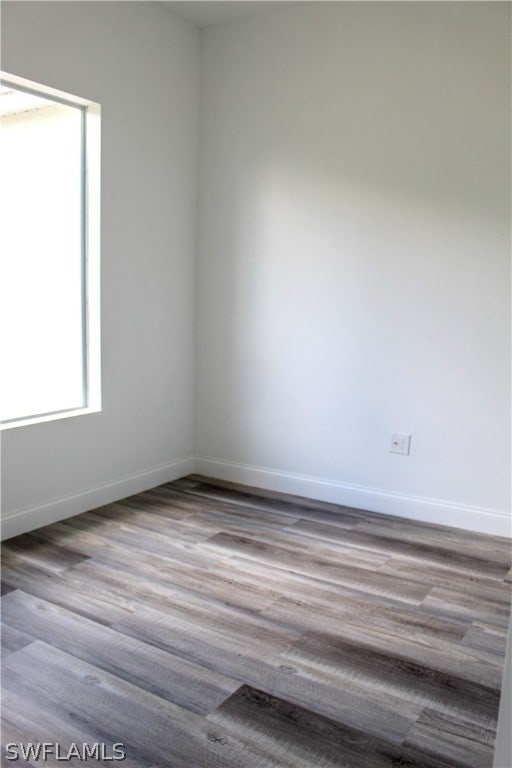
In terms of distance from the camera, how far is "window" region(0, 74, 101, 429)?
3.31 meters

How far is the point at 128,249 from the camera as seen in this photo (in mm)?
3803

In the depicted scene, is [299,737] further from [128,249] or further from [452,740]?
[128,249]

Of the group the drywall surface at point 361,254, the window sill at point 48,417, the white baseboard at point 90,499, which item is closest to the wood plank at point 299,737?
the white baseboard at point 90,499

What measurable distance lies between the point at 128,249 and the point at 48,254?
467mm

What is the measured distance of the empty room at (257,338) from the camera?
105 inches

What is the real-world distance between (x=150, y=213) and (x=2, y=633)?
2468 millimetres

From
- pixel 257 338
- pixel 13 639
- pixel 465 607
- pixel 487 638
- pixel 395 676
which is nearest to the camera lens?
pixel 395 676

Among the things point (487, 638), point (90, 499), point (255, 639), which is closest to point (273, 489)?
point (90, 499)

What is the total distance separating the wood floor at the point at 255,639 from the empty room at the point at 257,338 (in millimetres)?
17

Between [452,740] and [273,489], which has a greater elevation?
[273,489]

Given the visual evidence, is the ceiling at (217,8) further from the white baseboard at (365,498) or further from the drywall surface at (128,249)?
the white baseboard at (365,498)

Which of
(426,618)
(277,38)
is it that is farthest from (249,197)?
(426,618)

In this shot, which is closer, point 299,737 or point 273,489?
point 299,737

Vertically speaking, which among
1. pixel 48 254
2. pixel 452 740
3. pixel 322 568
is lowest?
pixel 452 740
